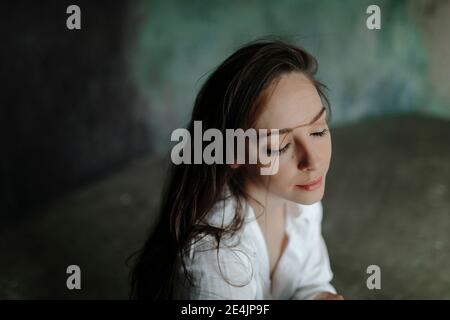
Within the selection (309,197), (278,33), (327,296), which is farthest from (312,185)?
(278,33)

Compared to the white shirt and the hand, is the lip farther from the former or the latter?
the hand

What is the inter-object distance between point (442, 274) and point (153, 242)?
575 mm

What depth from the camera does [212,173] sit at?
81cm

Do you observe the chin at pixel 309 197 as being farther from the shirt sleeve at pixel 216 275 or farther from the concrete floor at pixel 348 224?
the concrete floor at pixel 348 224

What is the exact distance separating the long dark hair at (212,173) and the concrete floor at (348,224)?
0.32m


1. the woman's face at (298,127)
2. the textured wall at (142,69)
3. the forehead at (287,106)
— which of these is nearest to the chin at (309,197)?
the woman's face at (298,127)

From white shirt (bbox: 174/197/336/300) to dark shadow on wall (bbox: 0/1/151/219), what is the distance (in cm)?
78

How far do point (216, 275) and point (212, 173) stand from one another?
0.47ft

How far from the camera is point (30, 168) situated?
1.46 m

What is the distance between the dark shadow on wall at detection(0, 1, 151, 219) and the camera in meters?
1.37

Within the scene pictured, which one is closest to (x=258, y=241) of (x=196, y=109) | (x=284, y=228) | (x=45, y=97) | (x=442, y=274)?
(x=284, y=228)

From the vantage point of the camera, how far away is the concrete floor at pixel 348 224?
115 centimetres

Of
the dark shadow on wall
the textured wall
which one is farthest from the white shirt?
the dark shadow on wall
